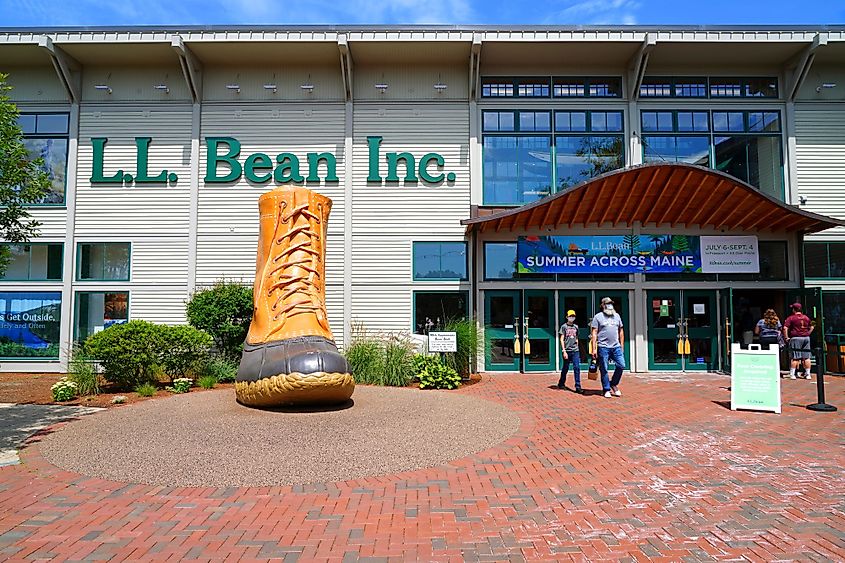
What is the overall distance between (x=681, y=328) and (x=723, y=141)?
5.61 m

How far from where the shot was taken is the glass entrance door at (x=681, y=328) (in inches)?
557

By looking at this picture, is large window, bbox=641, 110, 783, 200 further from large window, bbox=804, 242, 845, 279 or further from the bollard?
the bollard

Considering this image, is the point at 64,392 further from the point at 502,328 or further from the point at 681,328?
the point at 681,328

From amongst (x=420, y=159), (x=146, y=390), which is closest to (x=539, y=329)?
(x=420, y=159)

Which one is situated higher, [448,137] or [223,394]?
[448,137]

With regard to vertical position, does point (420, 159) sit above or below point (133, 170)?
above

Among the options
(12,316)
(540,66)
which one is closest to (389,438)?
(540,66)

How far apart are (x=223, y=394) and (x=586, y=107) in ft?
40.4

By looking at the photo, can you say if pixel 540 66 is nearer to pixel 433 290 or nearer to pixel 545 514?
pixel 433 290

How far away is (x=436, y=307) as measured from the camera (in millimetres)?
14547

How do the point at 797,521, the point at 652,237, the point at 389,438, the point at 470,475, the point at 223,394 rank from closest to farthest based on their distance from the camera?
the point at 797,521 < the point at 470,475 < the point at 389,438 < the point at 223,394 < the point at 652,237

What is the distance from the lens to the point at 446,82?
49.5 ft

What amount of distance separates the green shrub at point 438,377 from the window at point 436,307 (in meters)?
3.34

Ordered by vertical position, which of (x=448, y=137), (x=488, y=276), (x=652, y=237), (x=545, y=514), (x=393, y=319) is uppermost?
(x=448, y=137)
